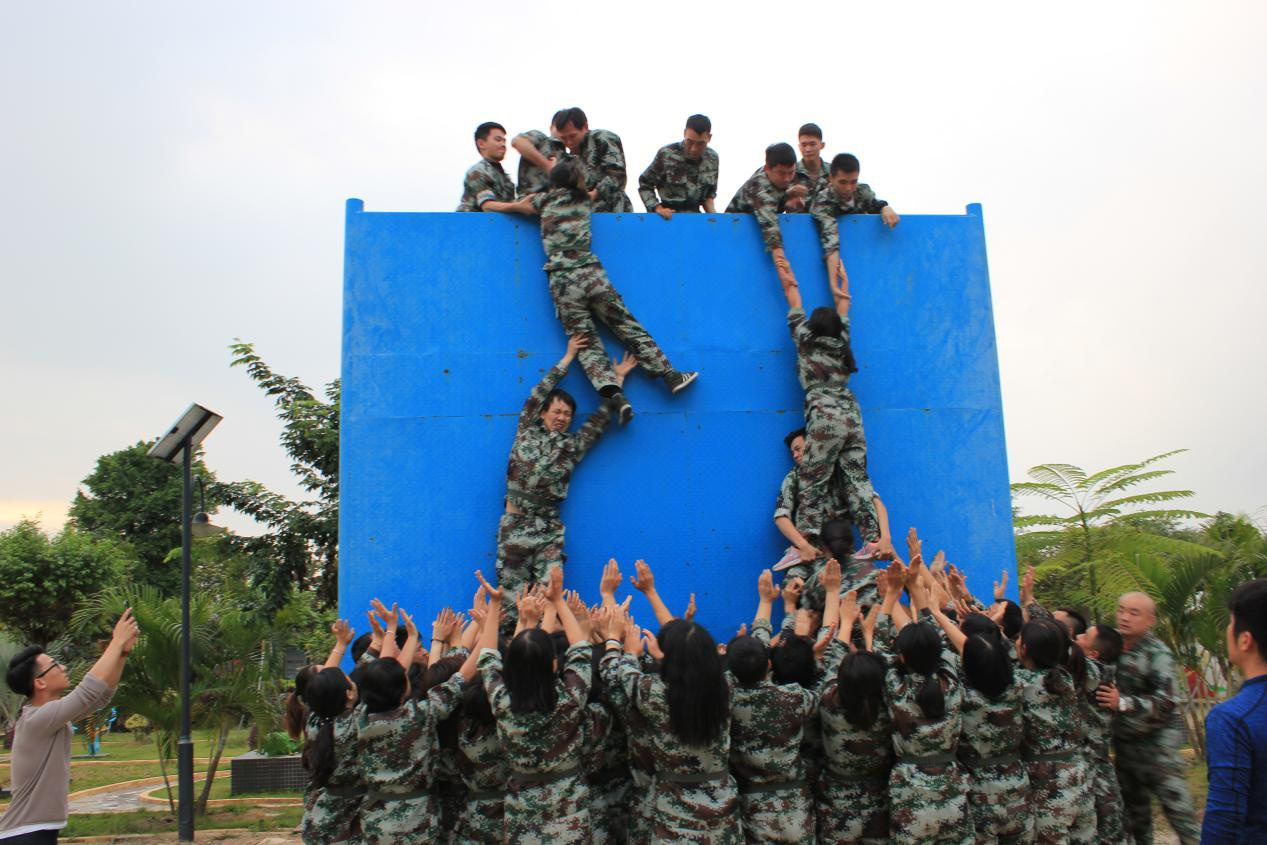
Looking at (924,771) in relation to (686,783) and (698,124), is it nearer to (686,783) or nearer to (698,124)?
(686,783)

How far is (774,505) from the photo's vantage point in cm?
639

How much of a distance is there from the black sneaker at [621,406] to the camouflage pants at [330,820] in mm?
3022

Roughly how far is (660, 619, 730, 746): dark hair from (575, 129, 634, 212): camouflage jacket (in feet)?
13.7

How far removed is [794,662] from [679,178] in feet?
14.5

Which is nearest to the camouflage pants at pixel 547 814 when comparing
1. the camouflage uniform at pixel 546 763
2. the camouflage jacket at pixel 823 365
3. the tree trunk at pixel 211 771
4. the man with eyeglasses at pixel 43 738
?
the camouflage uniform at pixel 546 763

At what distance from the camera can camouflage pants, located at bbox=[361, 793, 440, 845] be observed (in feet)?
12.3

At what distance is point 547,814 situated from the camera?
3635 mm

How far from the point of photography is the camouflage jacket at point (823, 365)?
6234 mm

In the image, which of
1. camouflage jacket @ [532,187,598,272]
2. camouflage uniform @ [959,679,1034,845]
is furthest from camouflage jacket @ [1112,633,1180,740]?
camouflage jacket @ [532,187,598,272]

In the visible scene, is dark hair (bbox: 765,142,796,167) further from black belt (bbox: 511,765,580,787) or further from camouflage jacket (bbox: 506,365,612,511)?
black belt (bbox: 511,765,580,787)

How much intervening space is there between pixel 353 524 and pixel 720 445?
2.59 meters

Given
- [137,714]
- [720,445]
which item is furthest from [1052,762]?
[137,714]

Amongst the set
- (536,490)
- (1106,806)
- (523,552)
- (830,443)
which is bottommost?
(1106,806)

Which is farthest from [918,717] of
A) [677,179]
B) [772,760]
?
[677,179]
